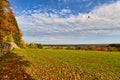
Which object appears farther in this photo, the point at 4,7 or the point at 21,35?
the point at 21,35

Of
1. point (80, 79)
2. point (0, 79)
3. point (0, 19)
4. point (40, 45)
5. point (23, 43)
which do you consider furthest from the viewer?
point (40, 45)

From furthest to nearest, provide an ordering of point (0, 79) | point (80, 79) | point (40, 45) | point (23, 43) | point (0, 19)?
point (40, 45)
point (23, 43)
point (0, 19)
point (80, 79)
point (0, 79)

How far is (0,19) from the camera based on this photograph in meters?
22.3

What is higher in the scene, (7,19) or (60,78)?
(7,19)

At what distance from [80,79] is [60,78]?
105 centimetres

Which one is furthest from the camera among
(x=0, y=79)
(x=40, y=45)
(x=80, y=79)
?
(x=40, y=45)

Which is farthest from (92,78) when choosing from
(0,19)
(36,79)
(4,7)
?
(4,7)

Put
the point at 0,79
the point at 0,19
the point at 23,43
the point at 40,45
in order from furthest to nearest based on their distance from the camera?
the point at 40,45 → the point at 23,43 → the point at 0,19 → the point at 0,79

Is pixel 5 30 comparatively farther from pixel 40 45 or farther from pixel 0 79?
pixel 40 45

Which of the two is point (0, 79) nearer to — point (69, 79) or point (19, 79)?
point (19, 79)

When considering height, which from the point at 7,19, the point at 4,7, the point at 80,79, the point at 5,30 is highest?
the point at 4,7

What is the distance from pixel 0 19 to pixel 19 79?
49.4 feet

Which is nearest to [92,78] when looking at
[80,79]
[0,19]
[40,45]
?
[80,79]

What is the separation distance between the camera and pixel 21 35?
55.2 meters
